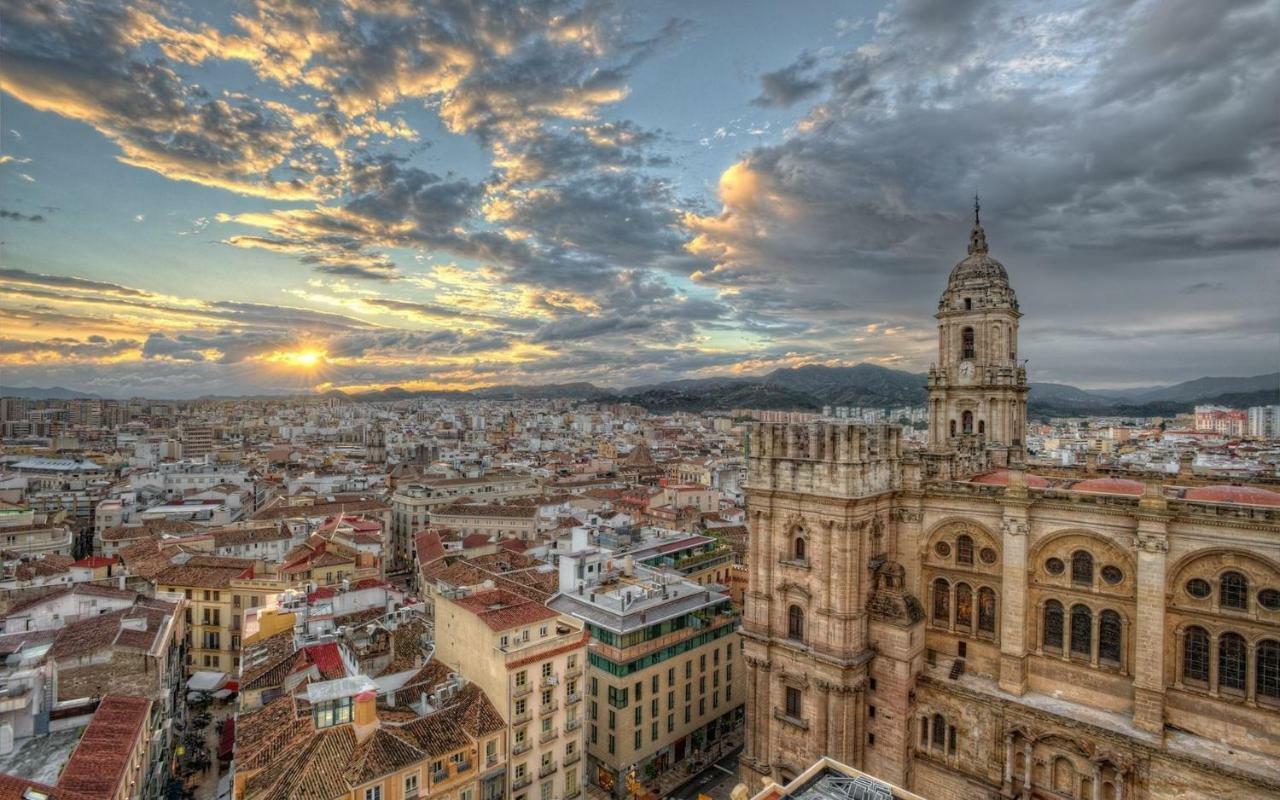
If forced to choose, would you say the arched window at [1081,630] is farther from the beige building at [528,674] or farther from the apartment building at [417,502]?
the apartment building at [417,502]

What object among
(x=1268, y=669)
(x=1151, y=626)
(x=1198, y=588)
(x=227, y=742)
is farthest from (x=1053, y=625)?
(x=227, y=742)

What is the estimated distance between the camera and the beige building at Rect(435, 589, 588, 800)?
3434cm

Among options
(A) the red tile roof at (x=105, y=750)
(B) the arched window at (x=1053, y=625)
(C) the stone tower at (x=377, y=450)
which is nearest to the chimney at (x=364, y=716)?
(A) the red tile roof at (x=105, y=750)

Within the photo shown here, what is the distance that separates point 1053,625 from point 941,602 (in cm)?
549

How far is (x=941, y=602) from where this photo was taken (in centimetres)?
3719

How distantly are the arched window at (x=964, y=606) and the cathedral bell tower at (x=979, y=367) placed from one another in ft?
34.1

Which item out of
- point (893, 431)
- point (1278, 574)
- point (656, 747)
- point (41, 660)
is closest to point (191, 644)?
point (41, 660)

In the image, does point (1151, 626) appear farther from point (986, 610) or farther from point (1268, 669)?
point (986, 610)

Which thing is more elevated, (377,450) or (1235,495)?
(1235,495)

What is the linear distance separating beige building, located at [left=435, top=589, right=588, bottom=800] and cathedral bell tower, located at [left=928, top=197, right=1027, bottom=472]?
1057 inches

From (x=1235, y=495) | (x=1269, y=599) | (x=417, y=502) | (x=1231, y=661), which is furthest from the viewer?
(x=417, y=502)

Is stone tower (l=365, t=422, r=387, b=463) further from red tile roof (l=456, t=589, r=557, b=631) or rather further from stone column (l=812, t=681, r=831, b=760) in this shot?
stone column (l=812, t=681, r=831, b=760)

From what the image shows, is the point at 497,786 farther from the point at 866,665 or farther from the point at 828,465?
the point at 828,465

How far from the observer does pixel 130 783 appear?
28.1 m
